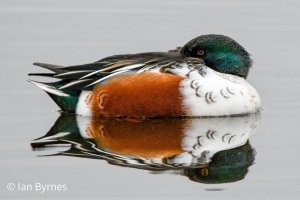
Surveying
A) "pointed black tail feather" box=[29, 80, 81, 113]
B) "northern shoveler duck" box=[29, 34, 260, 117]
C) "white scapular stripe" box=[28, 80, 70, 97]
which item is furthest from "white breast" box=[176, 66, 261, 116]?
"white scapular stripe" box=[28, 80, 70, 97]

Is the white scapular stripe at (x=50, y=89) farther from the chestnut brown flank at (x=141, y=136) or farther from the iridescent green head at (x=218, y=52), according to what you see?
A: the iridescent green head at (x=218, y=52)

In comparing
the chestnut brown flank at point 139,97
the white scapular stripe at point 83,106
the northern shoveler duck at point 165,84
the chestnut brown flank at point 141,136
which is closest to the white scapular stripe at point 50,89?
the northern shoveler duck at point 165,84

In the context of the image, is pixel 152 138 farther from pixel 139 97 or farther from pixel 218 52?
pixel 218 52

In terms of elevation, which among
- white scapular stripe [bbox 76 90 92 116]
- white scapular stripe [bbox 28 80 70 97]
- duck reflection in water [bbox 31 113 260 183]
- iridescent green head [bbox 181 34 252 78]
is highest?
iridescent green head [bbox 181 34 252 78]

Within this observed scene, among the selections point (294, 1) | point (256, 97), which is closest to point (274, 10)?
point (294, 1)

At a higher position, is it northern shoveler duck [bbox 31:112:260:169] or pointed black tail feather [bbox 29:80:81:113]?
pointed black tail feather [bbox 29:80:81:113]

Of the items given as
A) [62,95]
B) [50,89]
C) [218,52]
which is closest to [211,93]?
[218,52]

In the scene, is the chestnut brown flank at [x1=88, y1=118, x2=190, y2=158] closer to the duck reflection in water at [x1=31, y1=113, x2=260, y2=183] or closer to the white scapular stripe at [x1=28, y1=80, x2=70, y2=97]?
the duck reflection in water at [x1=31, y1=113, x2=260, y2=183]
